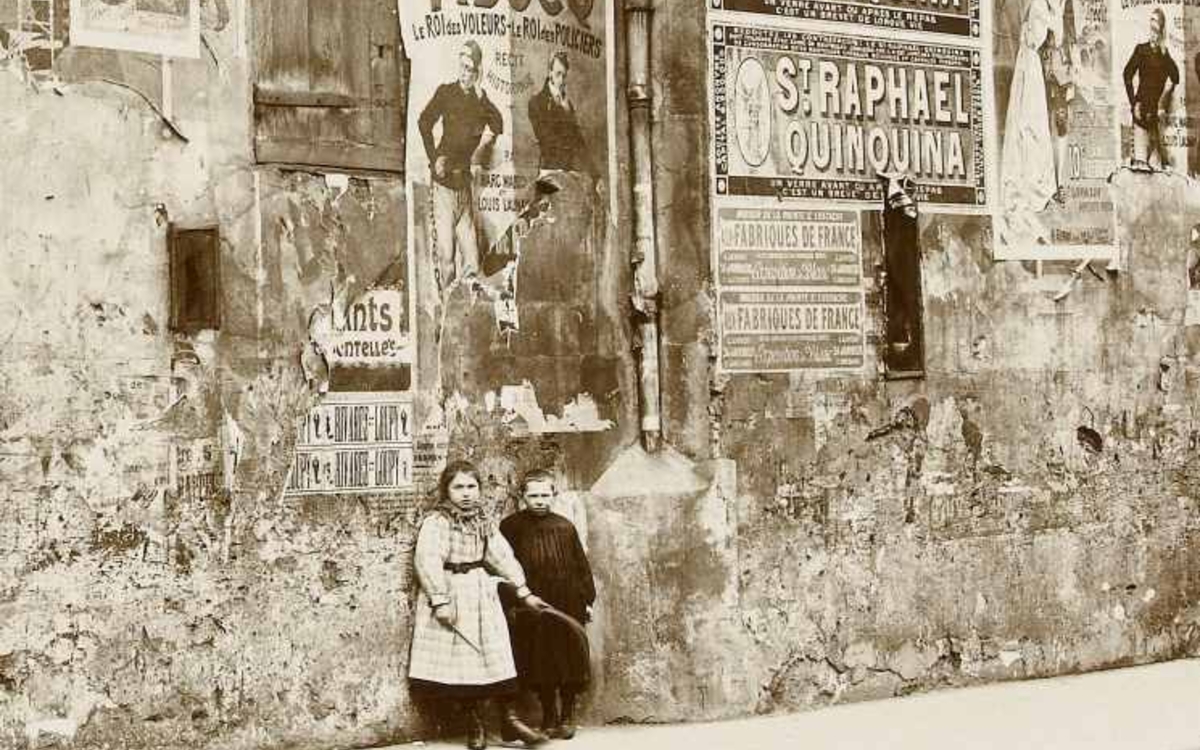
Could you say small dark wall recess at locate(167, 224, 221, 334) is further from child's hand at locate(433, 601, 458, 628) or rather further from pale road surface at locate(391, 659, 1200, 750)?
pale road surface at locate(391, 659, 1200, 750)

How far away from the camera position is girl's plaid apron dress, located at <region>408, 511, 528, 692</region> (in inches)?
340

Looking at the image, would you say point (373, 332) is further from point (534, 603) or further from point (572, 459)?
point (534, 603)

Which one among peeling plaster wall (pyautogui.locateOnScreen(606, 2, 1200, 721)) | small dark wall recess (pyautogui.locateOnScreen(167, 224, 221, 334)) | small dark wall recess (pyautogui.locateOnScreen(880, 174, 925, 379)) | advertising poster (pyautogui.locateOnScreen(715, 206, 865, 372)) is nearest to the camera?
small dark wall recess (pyautogui.locateOnScreen(167, 224, 221, 334))

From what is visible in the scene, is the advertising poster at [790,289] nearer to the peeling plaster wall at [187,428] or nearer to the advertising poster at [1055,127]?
the advertising poster at [1055,127]

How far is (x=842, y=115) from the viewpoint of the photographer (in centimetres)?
1001

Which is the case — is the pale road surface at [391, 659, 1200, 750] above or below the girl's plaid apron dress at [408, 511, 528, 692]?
below

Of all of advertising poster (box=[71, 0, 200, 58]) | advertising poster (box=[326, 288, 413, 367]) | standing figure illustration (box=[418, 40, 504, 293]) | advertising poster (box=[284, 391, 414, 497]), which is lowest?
advertising poster (box=[284, 391, 414, 497])

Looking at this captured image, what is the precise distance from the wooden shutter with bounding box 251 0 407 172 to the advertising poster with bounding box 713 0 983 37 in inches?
71.4

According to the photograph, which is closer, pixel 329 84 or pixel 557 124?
pixel 329 84

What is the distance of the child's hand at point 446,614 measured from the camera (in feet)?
28.3

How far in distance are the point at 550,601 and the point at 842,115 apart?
2975mm

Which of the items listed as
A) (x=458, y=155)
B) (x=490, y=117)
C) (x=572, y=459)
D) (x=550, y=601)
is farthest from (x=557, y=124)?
(x=550, y=601)

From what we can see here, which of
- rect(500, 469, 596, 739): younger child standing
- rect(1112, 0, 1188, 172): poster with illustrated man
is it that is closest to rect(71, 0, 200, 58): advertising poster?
rect(500, 469, 596, 739): younger child standing

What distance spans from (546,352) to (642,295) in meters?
0.57
